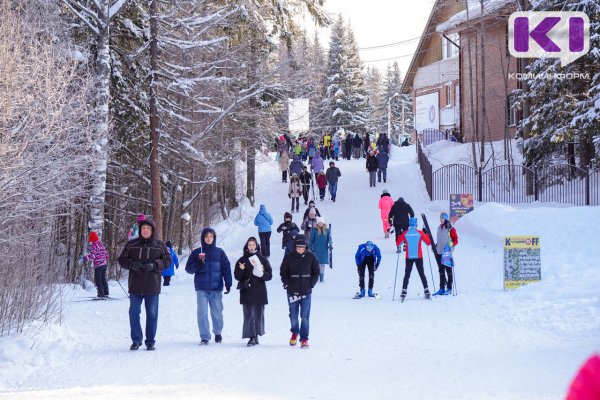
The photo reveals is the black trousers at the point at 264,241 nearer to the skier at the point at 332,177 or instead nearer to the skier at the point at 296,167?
the skier at the point at 332,177

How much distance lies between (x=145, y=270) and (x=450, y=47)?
124 feet

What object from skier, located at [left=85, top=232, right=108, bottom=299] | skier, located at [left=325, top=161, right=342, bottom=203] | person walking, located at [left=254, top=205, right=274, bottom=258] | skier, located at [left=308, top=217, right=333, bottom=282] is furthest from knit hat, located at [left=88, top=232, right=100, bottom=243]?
skier, located at [left=325, top=161, right=342, bottom=203]

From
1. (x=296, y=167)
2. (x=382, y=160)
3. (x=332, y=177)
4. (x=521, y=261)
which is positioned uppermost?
(x=382, y=160)

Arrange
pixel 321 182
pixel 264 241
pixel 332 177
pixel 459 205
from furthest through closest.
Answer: pixel 321 182, pixel 332 177, pixel 459 205, pixel 264 241

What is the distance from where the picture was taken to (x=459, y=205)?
25.5m

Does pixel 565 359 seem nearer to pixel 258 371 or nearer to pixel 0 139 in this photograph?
pixel 258 371

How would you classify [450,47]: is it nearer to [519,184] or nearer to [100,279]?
[519,184]

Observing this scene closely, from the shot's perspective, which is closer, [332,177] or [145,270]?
[145,270]

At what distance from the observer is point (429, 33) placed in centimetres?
4650

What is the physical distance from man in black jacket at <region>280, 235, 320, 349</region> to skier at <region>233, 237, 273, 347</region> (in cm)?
31

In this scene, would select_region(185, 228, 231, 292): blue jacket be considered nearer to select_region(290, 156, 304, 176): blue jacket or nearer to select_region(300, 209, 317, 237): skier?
select_region(300, 209, 317, 237): skier

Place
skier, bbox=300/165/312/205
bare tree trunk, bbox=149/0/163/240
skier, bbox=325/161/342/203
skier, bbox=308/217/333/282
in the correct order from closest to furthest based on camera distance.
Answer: skier, bbox=308/217/333/282 < bare tree trunk, bbox=149/0/163/240 < skier, bbox=325/161/342/203 < skier, bbox=300/165/312/205

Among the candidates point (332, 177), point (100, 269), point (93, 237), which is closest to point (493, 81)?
point (332, 177)

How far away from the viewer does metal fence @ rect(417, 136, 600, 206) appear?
86.0 feet
